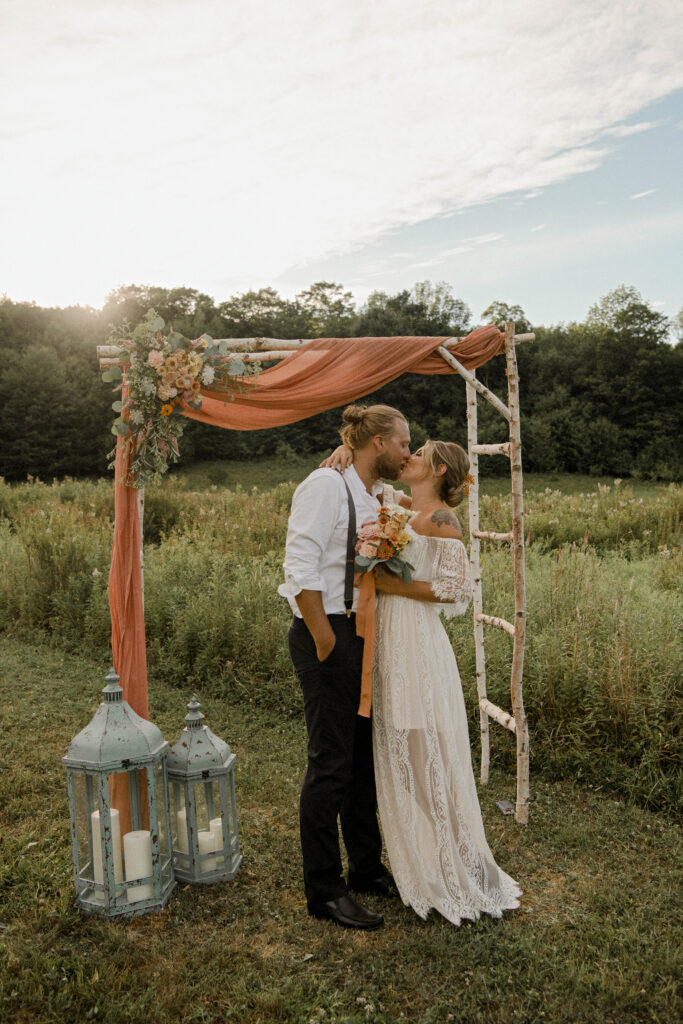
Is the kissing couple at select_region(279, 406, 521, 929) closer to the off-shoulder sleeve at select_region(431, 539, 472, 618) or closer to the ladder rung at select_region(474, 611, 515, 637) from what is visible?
the off-shoulder sleeve at select_region(431, 539, 472, 618)

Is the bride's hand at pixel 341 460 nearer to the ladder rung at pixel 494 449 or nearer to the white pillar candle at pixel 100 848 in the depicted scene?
the ladder rung at pixel 494 449

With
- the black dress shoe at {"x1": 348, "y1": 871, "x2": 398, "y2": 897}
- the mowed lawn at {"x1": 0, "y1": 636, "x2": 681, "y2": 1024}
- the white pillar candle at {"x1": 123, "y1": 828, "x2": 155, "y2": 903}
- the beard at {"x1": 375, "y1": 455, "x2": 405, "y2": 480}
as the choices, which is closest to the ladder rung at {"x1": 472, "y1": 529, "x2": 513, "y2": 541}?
the beard at {"x1": 375, "y1": 455, "x2": 405, "y2": 480}

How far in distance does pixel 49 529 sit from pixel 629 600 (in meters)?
6.71

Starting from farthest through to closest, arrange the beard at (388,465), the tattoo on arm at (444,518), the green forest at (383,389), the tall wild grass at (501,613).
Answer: the green forest at (383,389)
the tall wild grass at (501,613)
the tattoo on arm at (444,518)
the beard at (388,465)

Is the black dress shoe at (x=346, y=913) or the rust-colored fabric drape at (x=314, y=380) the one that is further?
the rust-colored fabric drape at (x=314, y=380)

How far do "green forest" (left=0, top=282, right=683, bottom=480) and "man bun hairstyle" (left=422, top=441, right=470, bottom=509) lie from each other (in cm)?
1646

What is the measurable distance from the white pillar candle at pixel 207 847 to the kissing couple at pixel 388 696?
55 cm

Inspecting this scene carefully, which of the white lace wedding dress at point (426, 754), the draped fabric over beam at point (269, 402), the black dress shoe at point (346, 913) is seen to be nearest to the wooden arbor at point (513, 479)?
the draped fabric over beam at point (269, 402)

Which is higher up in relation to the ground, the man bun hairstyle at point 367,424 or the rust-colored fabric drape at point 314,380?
the rust-colored fabric drape at point 314,380

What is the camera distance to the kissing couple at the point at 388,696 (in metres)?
3.19

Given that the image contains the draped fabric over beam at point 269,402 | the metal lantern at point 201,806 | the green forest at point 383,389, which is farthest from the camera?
the green forest at point 383,389

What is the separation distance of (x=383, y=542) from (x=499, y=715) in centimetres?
181

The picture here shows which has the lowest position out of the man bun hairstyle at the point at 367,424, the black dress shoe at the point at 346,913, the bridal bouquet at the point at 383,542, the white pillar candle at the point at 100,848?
the black dress shoe at the point at 346,913

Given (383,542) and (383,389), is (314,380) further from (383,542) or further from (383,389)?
(383,389)
